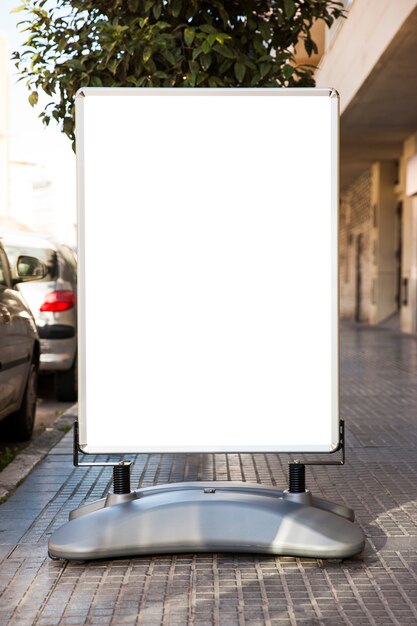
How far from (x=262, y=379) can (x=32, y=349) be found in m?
4.17

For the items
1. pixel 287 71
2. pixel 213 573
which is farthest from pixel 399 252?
pixel 213 573

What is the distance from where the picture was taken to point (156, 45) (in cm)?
732

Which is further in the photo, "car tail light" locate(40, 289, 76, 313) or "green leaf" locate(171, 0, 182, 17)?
"car tail light" locate(40, 289, 76, 313)

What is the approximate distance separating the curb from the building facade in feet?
24.0

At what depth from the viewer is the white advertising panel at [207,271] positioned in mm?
4629

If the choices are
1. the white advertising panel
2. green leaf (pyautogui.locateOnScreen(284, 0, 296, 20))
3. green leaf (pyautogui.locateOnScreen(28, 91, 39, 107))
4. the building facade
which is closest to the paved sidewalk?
the white advertising panel

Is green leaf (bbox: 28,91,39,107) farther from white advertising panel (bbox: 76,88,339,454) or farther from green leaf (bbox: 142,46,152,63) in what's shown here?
white advertising panel (bbox: 76,88,339,454)

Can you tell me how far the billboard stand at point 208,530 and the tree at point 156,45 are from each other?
351cm

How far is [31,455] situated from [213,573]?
10.5ft

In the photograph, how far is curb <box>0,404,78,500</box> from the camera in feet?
21.0

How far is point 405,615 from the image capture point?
3961 millimetres

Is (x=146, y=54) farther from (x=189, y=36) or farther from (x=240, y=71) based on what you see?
(x=240, y=71)

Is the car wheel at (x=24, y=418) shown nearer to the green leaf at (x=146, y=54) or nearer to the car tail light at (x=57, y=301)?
the car tail light at (x=57, y=301)

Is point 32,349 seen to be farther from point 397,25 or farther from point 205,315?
point 397,25
